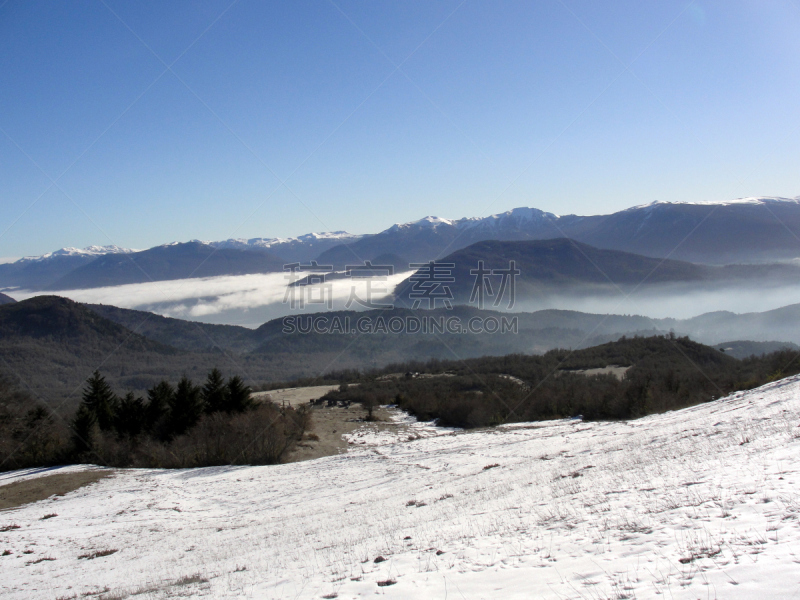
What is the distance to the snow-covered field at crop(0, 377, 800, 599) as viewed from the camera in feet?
24.4

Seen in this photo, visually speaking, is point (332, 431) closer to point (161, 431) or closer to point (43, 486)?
point (161, 431)

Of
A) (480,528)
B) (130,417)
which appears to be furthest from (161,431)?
(480,528)

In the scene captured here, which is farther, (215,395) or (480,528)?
(215,395)

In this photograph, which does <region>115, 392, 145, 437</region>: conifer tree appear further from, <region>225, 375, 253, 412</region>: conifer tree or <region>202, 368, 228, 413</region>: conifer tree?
<region>225, 375, 253, 412</region>: conifer tree

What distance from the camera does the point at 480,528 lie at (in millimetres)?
11898

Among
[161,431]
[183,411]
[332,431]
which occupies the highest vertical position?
[183,411]

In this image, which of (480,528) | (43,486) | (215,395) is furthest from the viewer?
(215,395)

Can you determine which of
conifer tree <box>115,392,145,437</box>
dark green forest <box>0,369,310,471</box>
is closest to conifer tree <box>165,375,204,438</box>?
dark green forest <box>0,369,310,471</box>

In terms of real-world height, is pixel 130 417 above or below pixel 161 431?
above

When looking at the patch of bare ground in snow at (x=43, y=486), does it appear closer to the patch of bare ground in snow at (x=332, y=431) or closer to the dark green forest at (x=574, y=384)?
the patch of bare ground in snow at (x=332, y=431)

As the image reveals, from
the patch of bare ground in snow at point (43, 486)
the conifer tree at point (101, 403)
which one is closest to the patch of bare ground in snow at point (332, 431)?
the patch of bare ground in snow at point (43, 486)

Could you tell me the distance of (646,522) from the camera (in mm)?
9422

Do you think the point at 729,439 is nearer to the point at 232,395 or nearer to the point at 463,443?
the point at 463,443

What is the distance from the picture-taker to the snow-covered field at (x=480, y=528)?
7445mm
